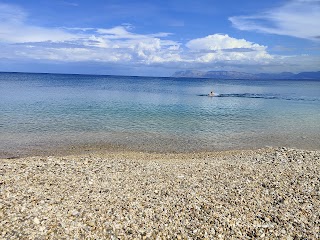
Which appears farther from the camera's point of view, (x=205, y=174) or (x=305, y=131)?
(x=305, y=131)

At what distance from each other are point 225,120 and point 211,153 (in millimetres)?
14858

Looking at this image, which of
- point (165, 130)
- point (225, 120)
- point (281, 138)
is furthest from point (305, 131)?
point (165, 130)

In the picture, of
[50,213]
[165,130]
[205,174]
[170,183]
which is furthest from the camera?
[165,130]

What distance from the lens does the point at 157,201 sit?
9.59m

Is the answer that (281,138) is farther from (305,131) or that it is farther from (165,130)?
(165,130)

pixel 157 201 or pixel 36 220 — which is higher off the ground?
pixel 36 220

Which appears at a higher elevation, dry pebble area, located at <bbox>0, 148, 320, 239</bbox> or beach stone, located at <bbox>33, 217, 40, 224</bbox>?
beach stone, located at <bbox>33, 217, 40, 224</bbox>

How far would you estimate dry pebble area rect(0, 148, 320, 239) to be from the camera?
7.84m

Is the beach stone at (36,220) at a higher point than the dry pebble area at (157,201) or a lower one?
higher

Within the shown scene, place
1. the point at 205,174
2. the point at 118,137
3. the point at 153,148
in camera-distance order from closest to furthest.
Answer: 1. the point at 205,174
2. the point at 153,148
3. the point at 118,137

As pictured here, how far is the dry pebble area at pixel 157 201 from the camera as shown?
7837mm

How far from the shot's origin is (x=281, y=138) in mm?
24969

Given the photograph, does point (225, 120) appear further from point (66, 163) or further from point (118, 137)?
point (66, 163)

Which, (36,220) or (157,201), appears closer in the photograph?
(36,220)
